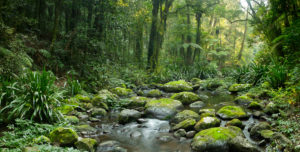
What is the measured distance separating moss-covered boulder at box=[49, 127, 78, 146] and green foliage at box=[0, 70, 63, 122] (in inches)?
22.7

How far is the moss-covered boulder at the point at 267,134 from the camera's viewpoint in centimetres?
414

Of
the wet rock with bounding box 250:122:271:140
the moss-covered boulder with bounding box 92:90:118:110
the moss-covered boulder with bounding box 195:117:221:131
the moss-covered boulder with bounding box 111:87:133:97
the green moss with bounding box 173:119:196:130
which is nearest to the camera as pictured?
the wet rock with bounding box 250:122:271:140

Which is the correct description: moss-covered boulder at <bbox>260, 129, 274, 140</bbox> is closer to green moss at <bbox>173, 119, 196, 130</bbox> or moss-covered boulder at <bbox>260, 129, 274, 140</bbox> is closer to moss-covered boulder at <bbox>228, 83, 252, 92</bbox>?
green moss at <bbox>173, 119, 196, 130</bbox>

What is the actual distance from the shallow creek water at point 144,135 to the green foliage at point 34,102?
117cm

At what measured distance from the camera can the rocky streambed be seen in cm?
409

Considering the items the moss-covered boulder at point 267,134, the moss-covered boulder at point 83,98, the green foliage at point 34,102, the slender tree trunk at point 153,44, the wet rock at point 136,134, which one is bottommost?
the wet rock at point 136,134

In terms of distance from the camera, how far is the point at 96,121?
577 centimetres

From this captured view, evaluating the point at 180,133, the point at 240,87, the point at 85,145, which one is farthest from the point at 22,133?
the point at 240,87

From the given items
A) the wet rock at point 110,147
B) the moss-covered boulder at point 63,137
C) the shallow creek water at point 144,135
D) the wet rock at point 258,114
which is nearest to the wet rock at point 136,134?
the shallow creek water at point 144,135

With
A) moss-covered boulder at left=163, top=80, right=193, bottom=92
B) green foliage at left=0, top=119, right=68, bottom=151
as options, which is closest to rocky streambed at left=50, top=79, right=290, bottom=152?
green foliage at left=0, top=119, right=68, bottom=151

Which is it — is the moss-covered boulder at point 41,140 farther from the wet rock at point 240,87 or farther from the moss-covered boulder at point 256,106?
the wet rock at point 240,87

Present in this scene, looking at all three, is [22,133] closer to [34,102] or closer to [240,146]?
[34,102]

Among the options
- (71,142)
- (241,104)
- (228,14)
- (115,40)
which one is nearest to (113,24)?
(115,40)

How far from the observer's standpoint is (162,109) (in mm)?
6531
